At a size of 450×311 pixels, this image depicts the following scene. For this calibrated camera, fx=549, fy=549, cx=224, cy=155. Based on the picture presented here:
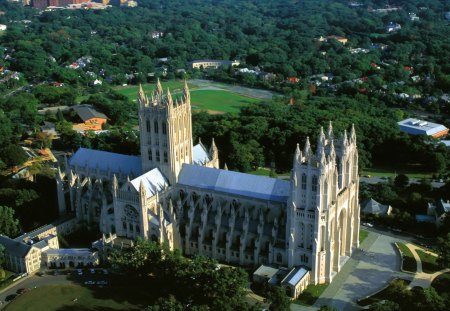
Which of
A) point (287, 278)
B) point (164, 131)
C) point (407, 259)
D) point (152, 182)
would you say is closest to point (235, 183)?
point (152, 182)

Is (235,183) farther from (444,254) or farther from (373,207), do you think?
(444,254)

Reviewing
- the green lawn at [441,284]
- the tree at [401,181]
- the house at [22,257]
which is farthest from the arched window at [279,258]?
the tree at [401,181]

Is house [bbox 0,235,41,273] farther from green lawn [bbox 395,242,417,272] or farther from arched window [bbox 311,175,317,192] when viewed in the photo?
green lawn [bbox 395,242,417,272]

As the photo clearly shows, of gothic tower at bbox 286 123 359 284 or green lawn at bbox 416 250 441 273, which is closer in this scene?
gothic tower at bbox 286 123 359 284

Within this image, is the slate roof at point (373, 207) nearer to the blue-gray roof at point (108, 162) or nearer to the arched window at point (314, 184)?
the arched window at point (314, 184)

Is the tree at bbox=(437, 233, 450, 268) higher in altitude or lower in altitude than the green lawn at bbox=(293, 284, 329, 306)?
higher

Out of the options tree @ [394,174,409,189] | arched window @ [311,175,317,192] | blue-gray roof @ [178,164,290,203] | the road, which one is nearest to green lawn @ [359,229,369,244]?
blue-gray roof @ [178,164,290,203]
